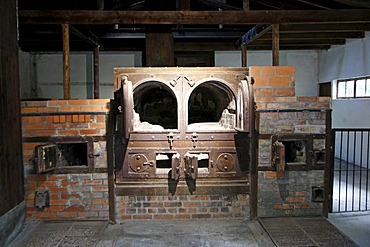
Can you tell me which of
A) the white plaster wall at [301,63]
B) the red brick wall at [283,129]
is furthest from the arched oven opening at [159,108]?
the white plaster wall at [301,63]

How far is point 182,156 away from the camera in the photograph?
2816 millimetres

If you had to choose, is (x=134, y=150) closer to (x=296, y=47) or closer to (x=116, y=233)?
(x=116, y=233)

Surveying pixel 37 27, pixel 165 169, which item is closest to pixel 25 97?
pixel 37 27

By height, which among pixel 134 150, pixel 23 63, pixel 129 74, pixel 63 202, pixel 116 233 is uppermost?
pixel 23 63

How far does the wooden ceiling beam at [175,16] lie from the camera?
9.58 feet

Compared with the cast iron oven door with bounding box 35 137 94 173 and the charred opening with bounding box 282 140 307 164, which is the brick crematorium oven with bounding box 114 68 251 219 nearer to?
the cast iron oven door with bounding box 35 137 94 173

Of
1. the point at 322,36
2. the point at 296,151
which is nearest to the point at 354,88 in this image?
the point at 322,36

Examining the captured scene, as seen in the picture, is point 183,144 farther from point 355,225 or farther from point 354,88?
point 354,88

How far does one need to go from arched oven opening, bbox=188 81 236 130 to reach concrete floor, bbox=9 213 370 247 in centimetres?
93

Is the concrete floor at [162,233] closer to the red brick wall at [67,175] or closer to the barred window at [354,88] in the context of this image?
the red brick wall at [67,175]

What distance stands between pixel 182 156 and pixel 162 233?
0.71 meters

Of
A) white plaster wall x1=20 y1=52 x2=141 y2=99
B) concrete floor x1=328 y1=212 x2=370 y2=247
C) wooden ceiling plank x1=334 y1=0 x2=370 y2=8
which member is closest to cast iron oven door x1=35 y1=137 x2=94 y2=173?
concrete floor x1=328 y1=212 x2=370 y2=247

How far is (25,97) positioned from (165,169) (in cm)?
476

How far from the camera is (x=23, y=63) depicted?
6211 millimetres
